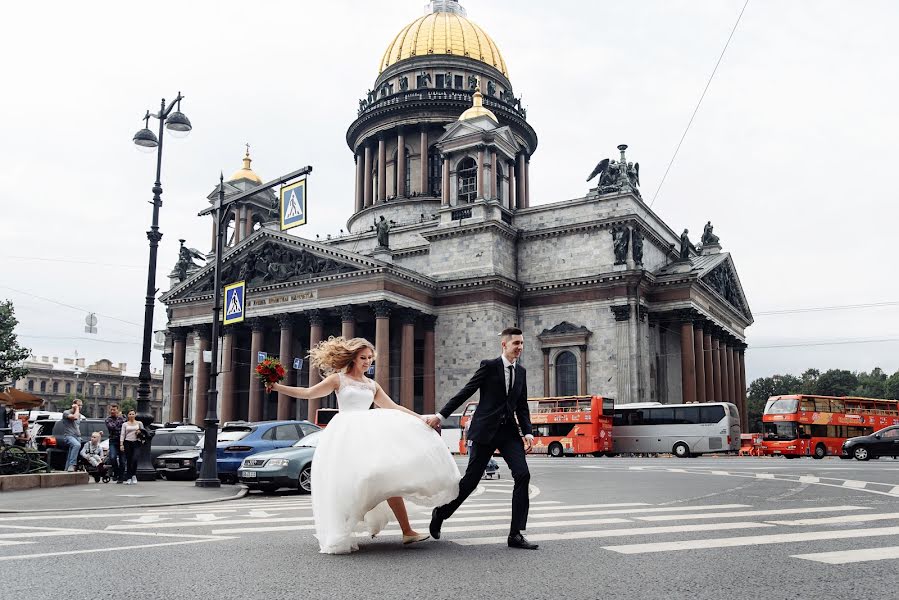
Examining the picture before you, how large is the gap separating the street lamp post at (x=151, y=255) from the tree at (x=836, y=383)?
110567 millimetres

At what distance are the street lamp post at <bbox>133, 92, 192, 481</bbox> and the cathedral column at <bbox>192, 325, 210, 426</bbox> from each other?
33.1m

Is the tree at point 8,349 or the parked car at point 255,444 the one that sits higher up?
the tree at point 8,349

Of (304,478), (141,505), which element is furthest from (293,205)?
(141,505)

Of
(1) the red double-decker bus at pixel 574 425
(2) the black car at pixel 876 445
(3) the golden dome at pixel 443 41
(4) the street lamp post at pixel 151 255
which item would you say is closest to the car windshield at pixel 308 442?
(4) the street lamp post at pixel 151 255

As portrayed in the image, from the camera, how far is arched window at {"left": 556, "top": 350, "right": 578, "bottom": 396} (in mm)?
49938

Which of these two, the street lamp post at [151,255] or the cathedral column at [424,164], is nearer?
the street lamp post at [151,255]

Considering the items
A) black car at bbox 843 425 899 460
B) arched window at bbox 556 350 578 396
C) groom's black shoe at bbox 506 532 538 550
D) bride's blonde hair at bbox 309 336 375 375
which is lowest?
black car at bbox 843 425 899 460

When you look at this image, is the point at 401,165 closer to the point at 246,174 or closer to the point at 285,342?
the point at 246,174

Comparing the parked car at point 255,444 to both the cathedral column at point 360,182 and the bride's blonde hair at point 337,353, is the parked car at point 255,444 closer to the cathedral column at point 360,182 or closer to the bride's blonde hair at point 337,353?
the bride's blonde hair at point 337,353

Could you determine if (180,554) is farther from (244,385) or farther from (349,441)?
(244,385)

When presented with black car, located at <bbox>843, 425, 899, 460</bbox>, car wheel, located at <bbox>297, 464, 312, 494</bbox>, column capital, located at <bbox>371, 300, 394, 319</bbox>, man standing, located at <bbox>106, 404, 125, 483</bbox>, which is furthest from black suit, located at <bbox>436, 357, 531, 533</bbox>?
column capital, located at <bbox>371, 300, 394, 319</bbox>

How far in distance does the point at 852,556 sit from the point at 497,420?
10.7 feet

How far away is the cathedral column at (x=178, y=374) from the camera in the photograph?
189 feet

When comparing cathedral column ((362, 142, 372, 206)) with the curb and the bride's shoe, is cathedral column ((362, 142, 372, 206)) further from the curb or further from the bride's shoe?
the bride's shoe
